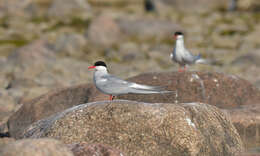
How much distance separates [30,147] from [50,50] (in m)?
24.0

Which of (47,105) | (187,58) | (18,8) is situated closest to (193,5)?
(18,8)

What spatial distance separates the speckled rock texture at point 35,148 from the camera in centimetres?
661

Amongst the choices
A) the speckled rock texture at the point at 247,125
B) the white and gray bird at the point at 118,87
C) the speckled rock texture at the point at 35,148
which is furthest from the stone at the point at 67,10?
the speckled rock texture at the point at 35,148

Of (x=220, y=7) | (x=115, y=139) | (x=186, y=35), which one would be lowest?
(x=115, y=139)

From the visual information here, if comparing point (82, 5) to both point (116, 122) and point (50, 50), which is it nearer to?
point (50, 50)

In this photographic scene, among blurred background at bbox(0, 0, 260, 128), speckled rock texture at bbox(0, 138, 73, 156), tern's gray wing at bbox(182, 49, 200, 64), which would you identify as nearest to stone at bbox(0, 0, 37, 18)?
blurred background at bbox(0, 0, 260, 128)

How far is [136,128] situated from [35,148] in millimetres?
2388

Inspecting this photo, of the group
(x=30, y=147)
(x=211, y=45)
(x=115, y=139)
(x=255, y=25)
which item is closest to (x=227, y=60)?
(x=211, y=45)

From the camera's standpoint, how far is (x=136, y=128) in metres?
8.70

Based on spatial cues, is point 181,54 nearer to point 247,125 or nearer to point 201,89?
point 201,89

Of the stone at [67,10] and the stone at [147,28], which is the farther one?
the stone at [67,10]

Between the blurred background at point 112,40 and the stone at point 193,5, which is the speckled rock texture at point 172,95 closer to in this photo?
the blurred background at point 112,40

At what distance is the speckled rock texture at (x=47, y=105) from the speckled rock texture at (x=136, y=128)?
388 cm

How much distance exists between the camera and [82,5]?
45.7 metres
